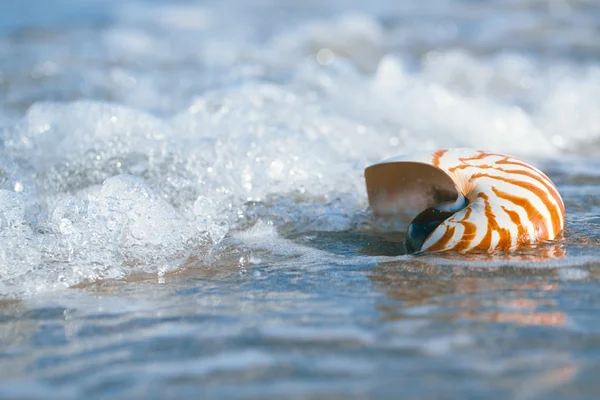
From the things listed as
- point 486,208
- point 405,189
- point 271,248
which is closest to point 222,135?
point 405,189

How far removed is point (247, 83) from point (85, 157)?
1.95 meters

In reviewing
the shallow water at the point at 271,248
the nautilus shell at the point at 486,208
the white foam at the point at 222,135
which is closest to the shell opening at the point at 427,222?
the nautilus shell at the point at 486,208

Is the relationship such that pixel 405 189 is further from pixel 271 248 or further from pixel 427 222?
pixel 271 248

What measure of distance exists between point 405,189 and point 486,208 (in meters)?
0.77

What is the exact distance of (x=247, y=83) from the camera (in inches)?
238

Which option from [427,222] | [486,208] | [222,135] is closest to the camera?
[486,208]

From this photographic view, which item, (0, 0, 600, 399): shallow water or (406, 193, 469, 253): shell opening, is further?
(406, 193, 469, 253): shell opening

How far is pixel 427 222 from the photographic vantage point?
3207 millimetres

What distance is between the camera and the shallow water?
200cm

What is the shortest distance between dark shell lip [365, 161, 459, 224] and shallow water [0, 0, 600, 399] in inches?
5.6

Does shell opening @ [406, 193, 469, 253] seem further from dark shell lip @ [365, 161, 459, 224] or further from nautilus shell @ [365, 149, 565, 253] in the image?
dark shell lip @ [365, 161, 459, 224]

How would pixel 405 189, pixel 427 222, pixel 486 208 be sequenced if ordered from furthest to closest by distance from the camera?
pixel 405 189 < pixel 427 222 < pixel 486 208

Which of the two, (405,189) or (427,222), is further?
(405,189)

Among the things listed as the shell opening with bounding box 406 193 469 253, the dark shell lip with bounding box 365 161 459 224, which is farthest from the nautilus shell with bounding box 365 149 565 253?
the dark shell lip with bounding box 365 161 459 224
